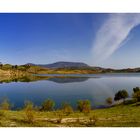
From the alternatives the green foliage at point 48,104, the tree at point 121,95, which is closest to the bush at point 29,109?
the green foliage at point 48,104

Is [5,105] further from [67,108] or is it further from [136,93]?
[136,93]

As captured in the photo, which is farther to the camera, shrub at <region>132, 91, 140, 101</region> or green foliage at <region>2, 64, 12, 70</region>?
green foliage at <region>2, 64, 12, 70</region>

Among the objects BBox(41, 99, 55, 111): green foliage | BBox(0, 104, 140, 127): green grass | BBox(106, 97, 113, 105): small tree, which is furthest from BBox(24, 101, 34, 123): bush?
BBox(106, 97, 113, 105): small tree

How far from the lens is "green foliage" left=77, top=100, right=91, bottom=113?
6035 millimetres

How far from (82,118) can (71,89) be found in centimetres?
38

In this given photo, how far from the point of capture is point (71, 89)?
6098mm

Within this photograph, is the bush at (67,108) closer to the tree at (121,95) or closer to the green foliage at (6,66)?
the tree at (121,95)

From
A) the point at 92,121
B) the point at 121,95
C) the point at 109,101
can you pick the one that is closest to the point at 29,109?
the point at 92,121

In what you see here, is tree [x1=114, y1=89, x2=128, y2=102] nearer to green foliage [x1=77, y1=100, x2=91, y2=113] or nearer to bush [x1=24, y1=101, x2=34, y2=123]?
green foliage [x1=77, y1=100, x2=91, y2=113]

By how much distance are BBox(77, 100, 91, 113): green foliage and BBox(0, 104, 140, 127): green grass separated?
0.19ft

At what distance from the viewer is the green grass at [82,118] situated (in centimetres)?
603

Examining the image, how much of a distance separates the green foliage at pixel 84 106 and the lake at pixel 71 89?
0.15ft
